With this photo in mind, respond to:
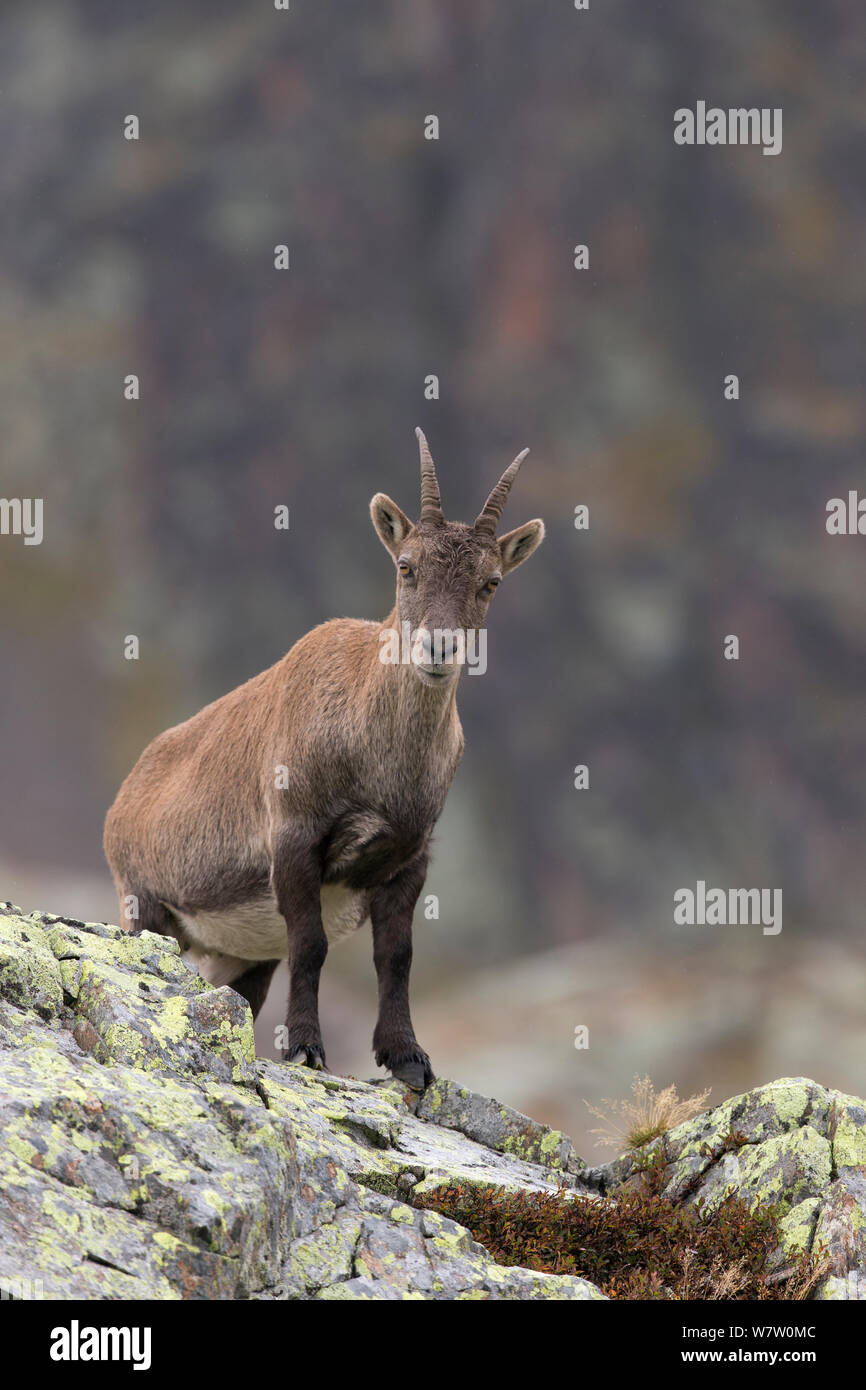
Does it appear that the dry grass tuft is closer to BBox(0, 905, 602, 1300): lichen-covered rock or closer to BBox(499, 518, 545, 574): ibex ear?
BBox(0, 905, 602, 1300): lichen-covered rock

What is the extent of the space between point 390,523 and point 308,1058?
13.7 ft

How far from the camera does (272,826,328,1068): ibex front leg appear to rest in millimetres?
11117

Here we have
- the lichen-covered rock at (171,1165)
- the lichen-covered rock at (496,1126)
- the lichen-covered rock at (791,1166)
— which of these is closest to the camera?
the lichen-covered rock at (171,1165)

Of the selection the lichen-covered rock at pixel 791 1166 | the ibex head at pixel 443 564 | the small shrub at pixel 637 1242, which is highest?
the ibex head at pixel 443 564

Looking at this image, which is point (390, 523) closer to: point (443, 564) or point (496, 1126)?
point (443, 564)

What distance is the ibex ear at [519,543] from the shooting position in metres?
11.9

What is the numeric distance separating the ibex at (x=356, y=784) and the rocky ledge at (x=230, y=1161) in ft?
4.03

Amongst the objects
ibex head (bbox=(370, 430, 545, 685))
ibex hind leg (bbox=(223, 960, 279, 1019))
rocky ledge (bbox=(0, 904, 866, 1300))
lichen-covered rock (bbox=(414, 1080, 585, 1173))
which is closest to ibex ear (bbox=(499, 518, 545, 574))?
ibex head (bbox=(370, 430, 545, 685))

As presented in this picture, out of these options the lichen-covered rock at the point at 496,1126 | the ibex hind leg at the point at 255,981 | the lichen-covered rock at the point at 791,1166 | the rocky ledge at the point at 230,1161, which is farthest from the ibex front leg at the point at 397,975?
the ibex hind leg at the point at 255,981

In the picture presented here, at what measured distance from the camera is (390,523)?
1197cm

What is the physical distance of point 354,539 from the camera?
53.1 meters

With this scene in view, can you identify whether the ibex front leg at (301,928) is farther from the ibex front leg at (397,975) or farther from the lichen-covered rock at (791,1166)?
the lichen-covered rock at (791,1166)

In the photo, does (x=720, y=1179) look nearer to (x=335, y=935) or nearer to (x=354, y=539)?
(x=335, y=935)
